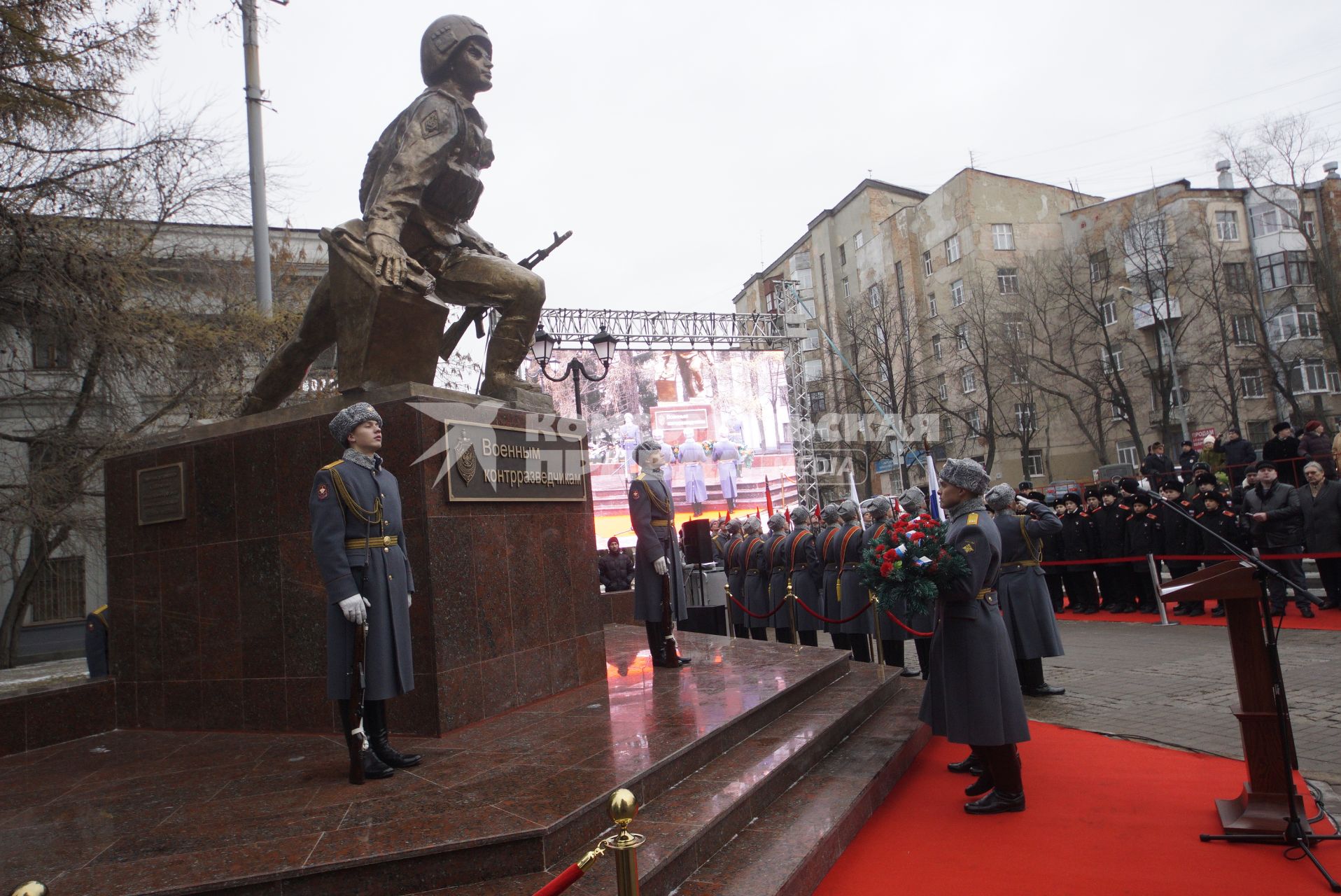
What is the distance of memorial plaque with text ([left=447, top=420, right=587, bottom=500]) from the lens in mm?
Result: 5410

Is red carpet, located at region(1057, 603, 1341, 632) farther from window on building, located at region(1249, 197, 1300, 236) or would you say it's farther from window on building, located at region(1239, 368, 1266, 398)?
window on building, located at region(1249, 197, 1300, 236)

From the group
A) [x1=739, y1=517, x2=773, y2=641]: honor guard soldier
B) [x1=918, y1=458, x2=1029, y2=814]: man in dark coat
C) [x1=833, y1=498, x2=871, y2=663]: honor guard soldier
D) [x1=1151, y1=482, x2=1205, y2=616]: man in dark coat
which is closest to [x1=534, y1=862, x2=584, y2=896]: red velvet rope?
[x1=918, y1=458, x2=1029, y2=814]: man in dark coat

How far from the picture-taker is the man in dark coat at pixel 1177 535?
39.0 feet

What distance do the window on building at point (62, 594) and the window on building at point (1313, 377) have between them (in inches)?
1565

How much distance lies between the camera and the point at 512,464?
595cm

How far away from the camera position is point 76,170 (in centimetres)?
1059

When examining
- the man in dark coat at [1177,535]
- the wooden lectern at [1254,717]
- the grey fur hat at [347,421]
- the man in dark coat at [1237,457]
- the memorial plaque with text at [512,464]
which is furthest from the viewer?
the man in dark coat at [1237,457]

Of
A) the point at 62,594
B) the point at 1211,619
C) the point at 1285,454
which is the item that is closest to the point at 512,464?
the point at 1211,619

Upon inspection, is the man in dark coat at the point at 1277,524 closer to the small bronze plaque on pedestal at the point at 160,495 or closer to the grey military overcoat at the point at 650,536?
the grey military overcoat at the point at 650,536

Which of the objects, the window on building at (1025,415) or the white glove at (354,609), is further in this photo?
the window on building at (1025,415)

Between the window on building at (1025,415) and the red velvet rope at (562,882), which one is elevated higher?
the window on building at (1025,415)

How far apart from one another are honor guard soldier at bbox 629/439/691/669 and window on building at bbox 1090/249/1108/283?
96.0 feet

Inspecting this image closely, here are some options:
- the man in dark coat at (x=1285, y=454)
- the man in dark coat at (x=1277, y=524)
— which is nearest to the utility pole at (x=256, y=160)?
the man in dark coat at (x=1277, y=524)

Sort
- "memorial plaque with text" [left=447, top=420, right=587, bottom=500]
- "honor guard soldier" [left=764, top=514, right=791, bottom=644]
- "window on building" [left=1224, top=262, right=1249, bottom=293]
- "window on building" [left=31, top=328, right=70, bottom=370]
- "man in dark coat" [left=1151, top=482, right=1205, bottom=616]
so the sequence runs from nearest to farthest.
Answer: "memorial plaque with text" [left=447, top=420, right=587, bottom=500], "window on building" [left=31, top=328, right=70, bottom=370], "honor guard soldier" [left=764, top=514, right=791, bottom=644], "man in dark coat" [left=1151, top=482, right=1205, bottom=616], "window on building" [left=1224, top=262, right=1249, bottom=293]
